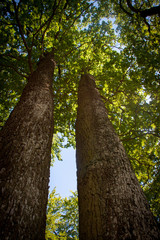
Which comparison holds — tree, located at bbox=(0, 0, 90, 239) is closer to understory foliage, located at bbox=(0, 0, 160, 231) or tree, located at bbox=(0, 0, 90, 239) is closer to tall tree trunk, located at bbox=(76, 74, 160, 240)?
tall tree trunk, located at bbox=(76, 74, 160, 240)

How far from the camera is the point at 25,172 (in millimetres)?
1716

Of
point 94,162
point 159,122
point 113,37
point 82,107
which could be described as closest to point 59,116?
point 82,107

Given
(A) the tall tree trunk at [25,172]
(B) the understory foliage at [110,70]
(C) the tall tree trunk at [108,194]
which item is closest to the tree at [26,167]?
(A) the tall tree trunk at [25,172]

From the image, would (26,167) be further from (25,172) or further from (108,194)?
(108,194)

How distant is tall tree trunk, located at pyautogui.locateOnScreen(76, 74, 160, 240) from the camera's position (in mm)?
1293

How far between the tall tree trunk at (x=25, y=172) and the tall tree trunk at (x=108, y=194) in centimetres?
58

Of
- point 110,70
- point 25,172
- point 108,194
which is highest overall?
point 110,70

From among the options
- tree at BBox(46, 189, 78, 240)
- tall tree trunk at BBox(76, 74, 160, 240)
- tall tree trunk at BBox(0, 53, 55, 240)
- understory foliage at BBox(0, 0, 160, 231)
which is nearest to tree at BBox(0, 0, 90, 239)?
tall tree trunk at BBox(0, 53, 55, 240)

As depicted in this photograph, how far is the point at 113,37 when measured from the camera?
34.2ft

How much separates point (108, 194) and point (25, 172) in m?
1.12

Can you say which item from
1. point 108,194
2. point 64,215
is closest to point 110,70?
point 108,194

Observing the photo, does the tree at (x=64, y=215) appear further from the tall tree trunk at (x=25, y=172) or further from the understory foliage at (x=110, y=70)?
the tall tree trunk at (x=25, y=172)

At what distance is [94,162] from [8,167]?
1.22 meters

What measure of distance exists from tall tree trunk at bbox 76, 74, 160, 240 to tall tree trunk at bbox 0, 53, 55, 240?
581 mm
